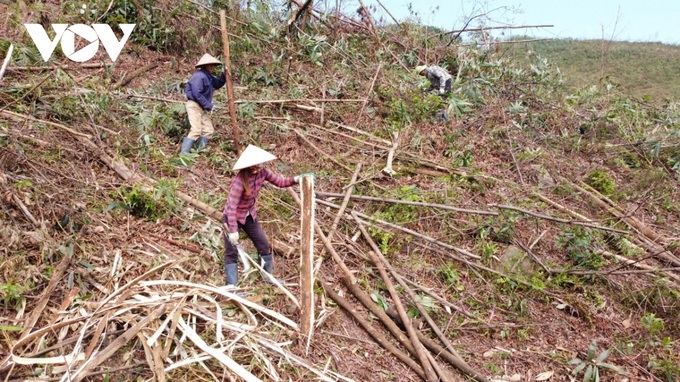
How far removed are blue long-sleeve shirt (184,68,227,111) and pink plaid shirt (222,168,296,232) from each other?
2346 millimetres

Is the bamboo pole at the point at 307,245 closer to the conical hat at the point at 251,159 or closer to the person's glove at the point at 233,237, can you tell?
the conical hat at the point at 251,159

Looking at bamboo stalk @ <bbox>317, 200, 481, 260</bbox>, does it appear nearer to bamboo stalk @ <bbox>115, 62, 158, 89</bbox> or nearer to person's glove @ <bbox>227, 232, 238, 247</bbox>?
person's glove @ <bbox>227, 232, 238, 247</bbox>

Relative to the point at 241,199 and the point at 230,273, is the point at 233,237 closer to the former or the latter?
the point at 241,199

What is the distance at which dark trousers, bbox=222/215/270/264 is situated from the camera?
3762 mm

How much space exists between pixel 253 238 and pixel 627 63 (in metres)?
19.8

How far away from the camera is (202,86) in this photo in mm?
5672

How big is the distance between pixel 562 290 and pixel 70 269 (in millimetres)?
4368

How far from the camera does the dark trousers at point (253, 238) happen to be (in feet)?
12.3

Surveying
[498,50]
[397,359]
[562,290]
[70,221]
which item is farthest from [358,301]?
[498,50]

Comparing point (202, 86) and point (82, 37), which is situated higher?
point (82, 37)

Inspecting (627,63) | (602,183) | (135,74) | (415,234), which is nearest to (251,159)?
(415,234)

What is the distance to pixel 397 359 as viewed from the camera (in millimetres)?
3846

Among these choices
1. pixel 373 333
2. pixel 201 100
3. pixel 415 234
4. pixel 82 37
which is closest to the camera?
pixel 373 333

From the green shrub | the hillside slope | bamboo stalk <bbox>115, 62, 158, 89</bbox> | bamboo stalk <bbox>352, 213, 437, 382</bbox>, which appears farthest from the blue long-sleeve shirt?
the green shrub
